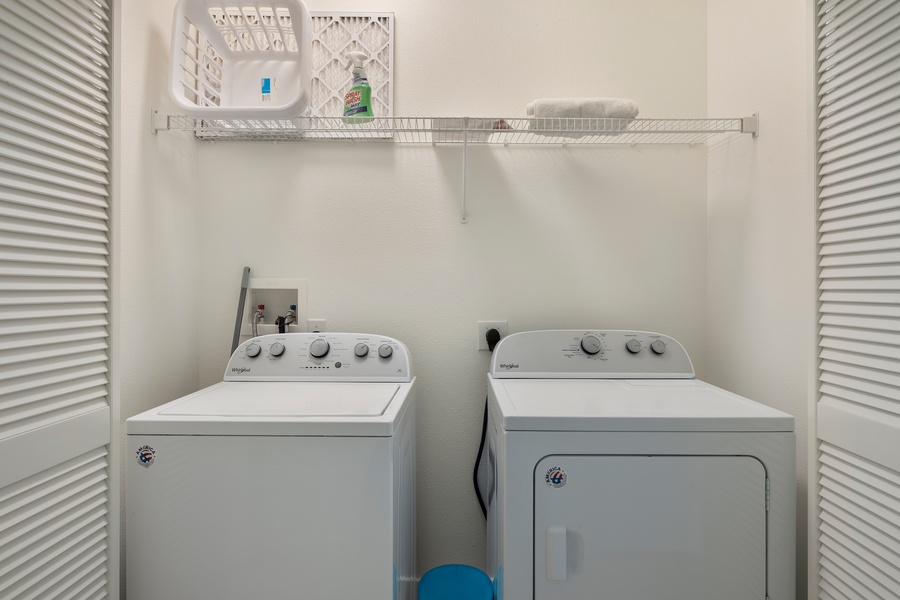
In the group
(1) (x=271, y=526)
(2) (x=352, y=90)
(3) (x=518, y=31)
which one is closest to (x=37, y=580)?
(1) (x=271, y=526)

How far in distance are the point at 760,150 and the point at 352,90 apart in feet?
4.53

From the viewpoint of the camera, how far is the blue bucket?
1.36 metres

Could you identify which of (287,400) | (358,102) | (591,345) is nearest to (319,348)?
(287,400)

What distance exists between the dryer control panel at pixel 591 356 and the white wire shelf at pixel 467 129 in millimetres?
718

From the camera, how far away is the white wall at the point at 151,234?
54.0 inches

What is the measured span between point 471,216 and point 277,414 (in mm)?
1051

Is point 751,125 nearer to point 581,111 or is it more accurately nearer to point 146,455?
point 581,111

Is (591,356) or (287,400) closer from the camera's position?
(287,400)

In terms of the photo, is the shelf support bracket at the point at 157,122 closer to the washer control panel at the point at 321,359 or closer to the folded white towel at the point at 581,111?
the washer control panel at the point at 321,359

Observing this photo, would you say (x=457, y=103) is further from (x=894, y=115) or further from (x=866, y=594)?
(x=866, y=594)

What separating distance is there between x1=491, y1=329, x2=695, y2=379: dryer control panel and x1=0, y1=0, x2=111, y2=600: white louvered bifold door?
3.72 feet

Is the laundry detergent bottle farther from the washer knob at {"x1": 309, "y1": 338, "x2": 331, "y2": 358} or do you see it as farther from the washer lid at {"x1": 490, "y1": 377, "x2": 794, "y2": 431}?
the washer lid at {"x1": 490, "y1": 377, "x2": 794, "y2": 431}

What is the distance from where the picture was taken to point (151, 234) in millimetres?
1480

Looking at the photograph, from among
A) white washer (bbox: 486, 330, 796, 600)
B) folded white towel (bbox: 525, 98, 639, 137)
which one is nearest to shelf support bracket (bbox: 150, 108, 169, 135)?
folded white towel (bbox: 525, 98, 639, 137)
